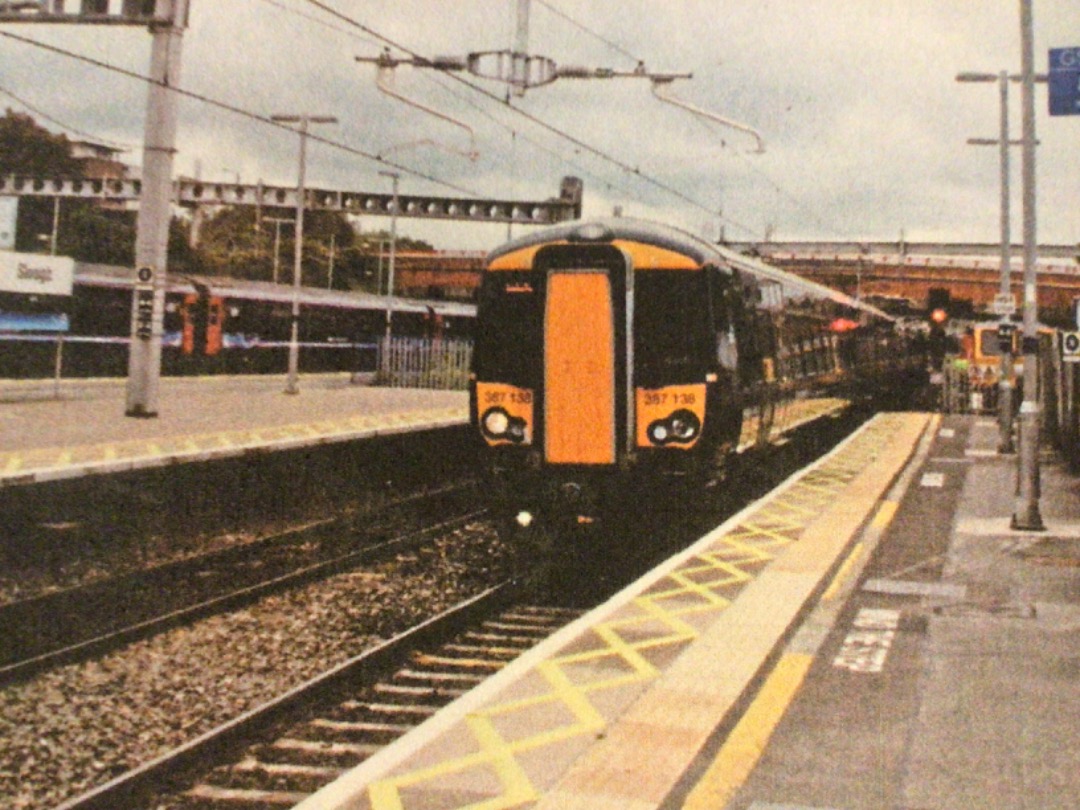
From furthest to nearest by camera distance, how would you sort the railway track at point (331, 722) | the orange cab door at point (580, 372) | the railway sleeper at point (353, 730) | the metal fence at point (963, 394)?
the metal fence at point (963, 394), the orange cab door at point (580, 372), the railway sleeper at point (353, 730), the railway track at point (331, 722)

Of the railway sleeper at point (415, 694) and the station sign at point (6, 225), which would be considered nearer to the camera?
the railway sleeper at point (415, 694)

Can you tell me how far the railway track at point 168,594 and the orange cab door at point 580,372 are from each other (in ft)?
9.74

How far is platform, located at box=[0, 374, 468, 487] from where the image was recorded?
1260cm

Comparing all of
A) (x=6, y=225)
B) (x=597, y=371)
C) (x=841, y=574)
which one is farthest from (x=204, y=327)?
(x=841, y=574)

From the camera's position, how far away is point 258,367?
3616 centimetres

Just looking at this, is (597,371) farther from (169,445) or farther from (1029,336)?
(169,445)

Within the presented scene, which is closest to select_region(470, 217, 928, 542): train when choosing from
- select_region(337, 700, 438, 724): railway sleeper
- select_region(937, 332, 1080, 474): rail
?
select_region(337, 700, 438, 724): railway sleeper

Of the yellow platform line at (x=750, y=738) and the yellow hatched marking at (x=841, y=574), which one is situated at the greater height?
the yellow hatched marking at (x=841, y=574)

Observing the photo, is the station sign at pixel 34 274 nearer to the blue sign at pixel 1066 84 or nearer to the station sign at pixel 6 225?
the station sign at pixel 6 225

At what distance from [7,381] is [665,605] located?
63.8 feet

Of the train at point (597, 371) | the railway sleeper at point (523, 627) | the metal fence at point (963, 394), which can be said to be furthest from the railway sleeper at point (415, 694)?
the metal fence at point (963, 394)

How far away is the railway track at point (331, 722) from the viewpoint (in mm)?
6160

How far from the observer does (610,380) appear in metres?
10.9

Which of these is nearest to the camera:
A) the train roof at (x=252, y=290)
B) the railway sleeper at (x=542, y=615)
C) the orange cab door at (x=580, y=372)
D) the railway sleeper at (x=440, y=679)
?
the railway sleeper at (x=440, y=679)
